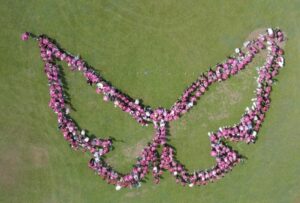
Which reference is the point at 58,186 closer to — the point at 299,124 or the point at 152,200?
the point at 152,200

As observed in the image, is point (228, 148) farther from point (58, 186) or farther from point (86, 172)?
point (58, 186)

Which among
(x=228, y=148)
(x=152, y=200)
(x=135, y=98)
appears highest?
(x=135, y=98)

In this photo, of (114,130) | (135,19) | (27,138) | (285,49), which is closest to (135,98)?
(114,130)

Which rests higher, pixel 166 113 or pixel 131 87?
pixel 131 87

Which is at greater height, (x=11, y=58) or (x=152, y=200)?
(x=11, y=58)

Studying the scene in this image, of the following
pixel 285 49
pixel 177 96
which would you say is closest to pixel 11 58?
pixel 177 96
